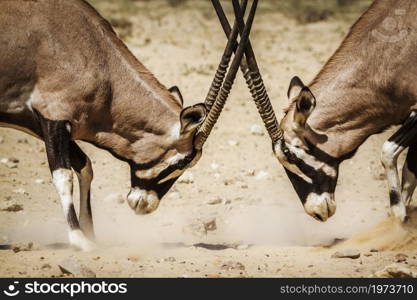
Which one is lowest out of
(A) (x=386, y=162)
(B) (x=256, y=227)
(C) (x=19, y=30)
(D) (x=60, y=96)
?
(B) (x=256, y=227)

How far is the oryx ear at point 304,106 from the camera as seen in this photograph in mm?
8922

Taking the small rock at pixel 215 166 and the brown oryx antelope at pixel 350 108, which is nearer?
the brown oryx antelope at pixel 350 108

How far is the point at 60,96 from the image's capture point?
875 cm

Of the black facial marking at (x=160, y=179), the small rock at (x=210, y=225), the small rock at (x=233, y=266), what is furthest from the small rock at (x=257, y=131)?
the small rock at (x=233, y=266)

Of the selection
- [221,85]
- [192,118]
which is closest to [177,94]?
[221,85]

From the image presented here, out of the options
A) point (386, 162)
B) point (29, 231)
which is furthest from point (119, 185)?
point (386, 162)

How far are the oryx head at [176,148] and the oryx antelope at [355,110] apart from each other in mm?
787

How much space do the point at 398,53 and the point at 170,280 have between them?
155 inches

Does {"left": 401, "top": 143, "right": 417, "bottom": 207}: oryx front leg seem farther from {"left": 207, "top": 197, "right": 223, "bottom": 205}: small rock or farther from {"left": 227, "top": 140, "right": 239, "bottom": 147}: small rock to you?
{"left": 227, "top": 140, "right": 239, "bottom": 147}: small rock

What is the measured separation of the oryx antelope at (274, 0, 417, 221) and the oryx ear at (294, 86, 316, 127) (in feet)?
0.04

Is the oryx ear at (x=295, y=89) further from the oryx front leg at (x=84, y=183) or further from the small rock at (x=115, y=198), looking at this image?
the small rock at (x=115, y=198)

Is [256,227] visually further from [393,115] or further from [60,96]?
[60,96]

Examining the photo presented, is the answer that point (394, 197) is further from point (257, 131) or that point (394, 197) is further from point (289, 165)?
point (257, 131)

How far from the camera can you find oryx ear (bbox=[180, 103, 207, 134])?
877cm
